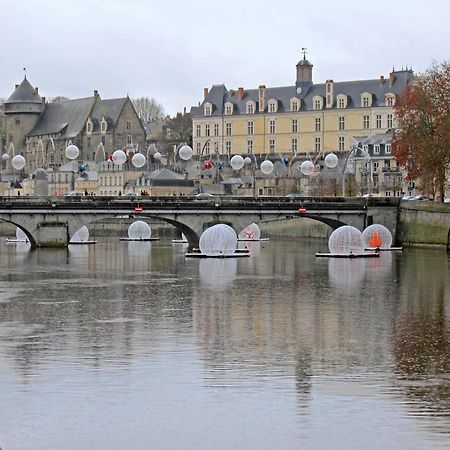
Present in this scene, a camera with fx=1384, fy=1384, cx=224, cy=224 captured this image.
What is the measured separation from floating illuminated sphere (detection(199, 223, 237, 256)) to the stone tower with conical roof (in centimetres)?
11017

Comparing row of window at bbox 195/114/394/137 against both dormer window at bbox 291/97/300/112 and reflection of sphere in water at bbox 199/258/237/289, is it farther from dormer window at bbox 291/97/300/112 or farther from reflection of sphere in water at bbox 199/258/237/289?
reflection of sphere in water at bbox 199/258/237/289

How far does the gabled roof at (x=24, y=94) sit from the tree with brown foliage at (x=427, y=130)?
10057 cm

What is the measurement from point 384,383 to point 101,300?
20104 millimetres

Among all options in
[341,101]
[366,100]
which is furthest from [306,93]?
[366,100]

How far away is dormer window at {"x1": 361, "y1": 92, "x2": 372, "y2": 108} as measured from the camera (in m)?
149

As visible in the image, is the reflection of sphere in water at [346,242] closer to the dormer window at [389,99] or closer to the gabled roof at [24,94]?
the dormer window at [389,99]

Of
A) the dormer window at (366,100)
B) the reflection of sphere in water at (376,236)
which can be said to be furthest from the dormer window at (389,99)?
the reflection of sphere in water at (376,236)

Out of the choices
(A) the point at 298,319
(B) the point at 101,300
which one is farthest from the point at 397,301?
(B) the point at 101,300

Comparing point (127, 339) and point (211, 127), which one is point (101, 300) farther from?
point (211, 127)

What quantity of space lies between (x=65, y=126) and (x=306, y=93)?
3748cm

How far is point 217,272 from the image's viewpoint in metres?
60.7

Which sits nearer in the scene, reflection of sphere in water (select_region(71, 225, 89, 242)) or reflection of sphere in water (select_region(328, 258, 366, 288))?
reflection of sphere in water (select_region(328, 258, 366, 288))

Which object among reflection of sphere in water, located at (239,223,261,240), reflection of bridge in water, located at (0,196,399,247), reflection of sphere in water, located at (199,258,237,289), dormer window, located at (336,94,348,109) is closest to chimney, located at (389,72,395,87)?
dormer window, located at (336,94,348,109)

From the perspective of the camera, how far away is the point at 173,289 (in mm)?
51500
